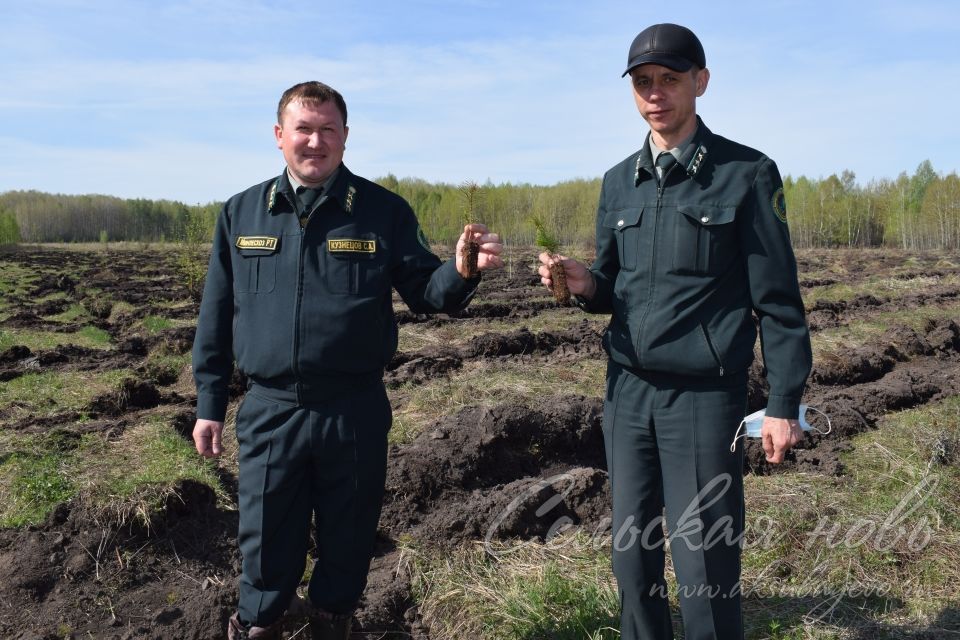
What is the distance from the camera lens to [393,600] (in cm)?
343

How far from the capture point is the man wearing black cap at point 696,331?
2.34 meters

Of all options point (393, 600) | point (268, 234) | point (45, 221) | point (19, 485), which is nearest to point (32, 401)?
point (19, 485)

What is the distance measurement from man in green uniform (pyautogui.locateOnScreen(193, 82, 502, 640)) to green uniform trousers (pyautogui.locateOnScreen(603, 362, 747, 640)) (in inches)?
27.1

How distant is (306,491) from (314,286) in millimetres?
718

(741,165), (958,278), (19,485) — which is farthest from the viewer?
(958,278)

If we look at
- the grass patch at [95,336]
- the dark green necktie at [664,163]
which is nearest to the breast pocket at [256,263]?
the dark green necktie at [664,163]

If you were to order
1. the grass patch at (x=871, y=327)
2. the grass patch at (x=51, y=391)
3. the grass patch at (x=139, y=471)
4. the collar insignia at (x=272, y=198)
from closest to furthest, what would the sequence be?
the collar insignia at (x=272, y=198) → the grass patch at (x=139, y=471) → the grass patch at (x=51, y=391) → the grass patch at (x=871, y=327)

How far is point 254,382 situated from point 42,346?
31.1ft

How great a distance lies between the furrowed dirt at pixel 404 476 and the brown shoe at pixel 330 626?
492 mm

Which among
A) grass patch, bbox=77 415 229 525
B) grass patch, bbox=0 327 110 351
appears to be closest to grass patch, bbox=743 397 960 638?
grass patch, bbox=77 415 229 525

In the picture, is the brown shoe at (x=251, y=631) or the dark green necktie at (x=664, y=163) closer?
the dark green necktie at (x=664, y=163)

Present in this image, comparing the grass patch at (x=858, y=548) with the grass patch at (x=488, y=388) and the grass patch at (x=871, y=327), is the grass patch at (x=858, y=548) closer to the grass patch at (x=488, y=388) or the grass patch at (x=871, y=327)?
the grass patch at (x=488, y=388)

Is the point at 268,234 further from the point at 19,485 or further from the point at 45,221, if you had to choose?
the point at 45,221

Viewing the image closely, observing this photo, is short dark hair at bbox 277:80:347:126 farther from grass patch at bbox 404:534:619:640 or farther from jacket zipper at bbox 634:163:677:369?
grass patch at bbox 404:534:619:640
